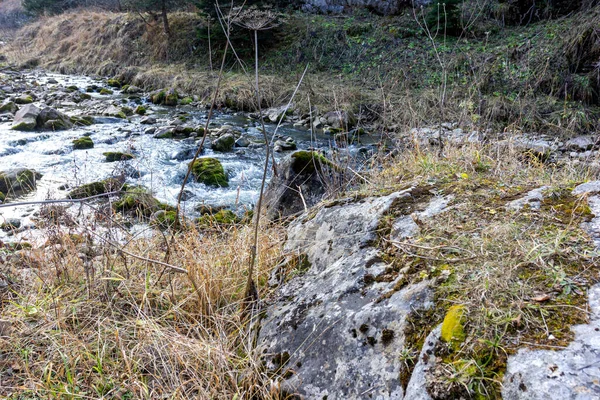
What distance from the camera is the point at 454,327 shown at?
119 cm

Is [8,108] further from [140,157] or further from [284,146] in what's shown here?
[284,146]

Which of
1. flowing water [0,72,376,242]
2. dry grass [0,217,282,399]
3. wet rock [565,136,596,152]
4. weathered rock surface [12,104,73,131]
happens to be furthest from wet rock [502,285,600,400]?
weathered rock surface [12,104,73,131]

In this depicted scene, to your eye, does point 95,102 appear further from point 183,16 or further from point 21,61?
point 21,61

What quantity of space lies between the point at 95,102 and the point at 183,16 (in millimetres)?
8472

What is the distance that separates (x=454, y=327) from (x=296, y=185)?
2.94 metres

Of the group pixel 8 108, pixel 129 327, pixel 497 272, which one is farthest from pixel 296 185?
pixel 8 108

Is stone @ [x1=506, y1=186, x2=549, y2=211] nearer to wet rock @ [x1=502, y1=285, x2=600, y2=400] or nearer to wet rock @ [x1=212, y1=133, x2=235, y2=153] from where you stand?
wet rock @ [x1=502, y1=285, x2=600, y2=400]

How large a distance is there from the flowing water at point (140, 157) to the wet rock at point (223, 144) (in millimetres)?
159

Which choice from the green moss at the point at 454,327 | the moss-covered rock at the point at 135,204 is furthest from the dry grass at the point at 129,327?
the moss-covered rock at the point at 135,204

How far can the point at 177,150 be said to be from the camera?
7.76 m

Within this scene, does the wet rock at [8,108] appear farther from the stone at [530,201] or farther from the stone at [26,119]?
the stone at [530,201]

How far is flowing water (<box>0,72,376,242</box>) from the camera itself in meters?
5.74

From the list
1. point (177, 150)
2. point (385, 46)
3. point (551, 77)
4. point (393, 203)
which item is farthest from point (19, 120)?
point (551, 77)

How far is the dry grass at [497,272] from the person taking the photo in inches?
42.7
